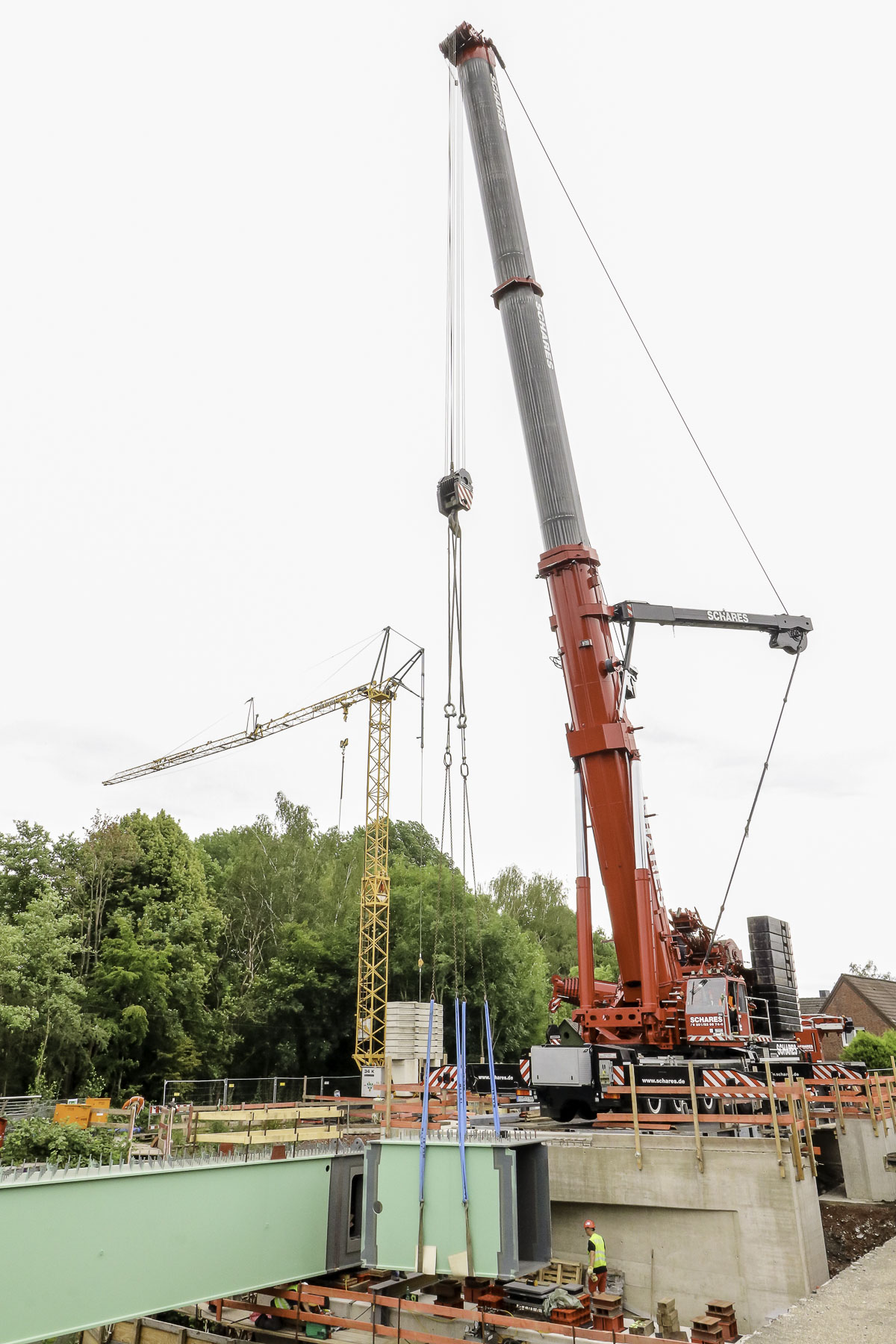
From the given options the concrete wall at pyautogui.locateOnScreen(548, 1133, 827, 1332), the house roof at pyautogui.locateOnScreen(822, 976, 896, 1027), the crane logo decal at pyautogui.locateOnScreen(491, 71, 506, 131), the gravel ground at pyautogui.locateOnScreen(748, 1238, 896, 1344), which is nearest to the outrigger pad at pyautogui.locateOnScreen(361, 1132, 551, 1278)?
the gravel ground at pyautogui.locateOnScreen(748, 1238, 896, 1344)

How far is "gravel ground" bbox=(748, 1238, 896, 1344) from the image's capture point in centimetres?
758

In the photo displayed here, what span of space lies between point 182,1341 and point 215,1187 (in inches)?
100

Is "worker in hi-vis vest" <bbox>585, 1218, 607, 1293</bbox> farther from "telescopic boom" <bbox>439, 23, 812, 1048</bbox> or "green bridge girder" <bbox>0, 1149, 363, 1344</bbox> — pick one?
"telescopic boom" <bbox>439, 23, 812, 1048</bbox>

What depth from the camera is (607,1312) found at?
10430 mm

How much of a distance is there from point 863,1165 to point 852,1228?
2225 millimetres

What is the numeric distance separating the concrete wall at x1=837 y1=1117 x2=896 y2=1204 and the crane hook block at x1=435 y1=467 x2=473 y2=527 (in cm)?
1296

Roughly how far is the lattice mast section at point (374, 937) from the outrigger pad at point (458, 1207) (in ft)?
86.1

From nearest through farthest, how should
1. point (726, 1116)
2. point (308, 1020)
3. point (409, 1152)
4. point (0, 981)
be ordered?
point (409, 1152) → point (726, 1116) → point (0, 981) → point (308, 1020)

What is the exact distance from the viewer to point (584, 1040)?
14.8 metres

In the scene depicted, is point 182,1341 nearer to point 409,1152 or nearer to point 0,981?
point 409,1152

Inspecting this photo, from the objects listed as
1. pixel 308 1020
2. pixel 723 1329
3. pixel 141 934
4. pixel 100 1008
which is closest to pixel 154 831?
pixel 141 934

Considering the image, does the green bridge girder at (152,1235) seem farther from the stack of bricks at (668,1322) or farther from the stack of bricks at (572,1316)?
the stack of bricks at (668,1322)

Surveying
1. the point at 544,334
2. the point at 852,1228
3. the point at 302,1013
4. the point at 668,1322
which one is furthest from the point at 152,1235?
the point at 302,1013

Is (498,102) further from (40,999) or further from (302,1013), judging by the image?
(302,1013)
